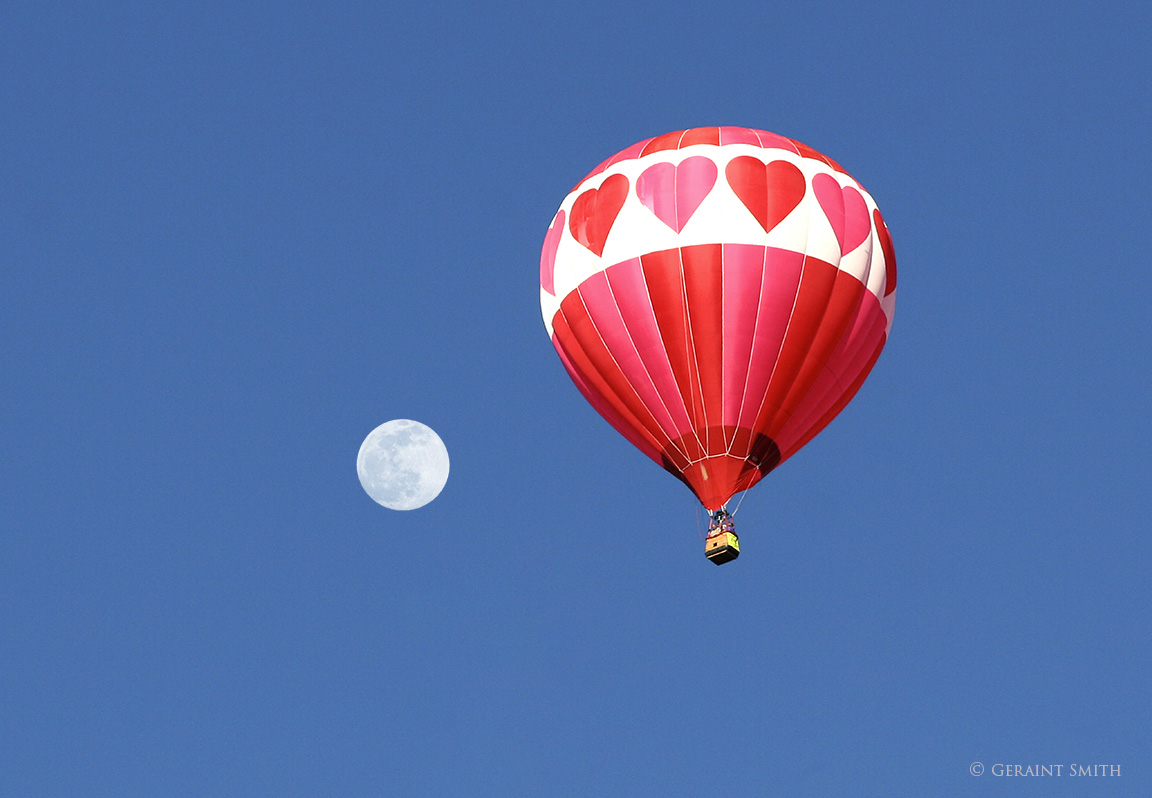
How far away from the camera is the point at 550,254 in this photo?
118 ft

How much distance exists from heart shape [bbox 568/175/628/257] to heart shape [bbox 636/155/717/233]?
13.8 inches

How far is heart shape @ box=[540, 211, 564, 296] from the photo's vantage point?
35906 mm

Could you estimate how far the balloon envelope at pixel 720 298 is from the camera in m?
34.2

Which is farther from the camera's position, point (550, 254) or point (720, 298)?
point (550, 254)

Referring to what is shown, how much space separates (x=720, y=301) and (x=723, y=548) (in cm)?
358

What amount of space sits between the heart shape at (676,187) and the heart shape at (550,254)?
1626 millimetres

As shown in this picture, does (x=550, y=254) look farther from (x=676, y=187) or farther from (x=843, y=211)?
(x=843, y=211)

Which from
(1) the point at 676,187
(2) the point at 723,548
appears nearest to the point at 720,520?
(2) the point at 723,548

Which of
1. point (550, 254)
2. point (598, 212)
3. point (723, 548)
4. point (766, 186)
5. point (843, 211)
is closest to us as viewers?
point (723, 548)

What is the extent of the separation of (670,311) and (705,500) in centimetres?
278

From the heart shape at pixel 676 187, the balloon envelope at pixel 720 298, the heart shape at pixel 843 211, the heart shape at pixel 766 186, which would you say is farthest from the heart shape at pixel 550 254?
the heart shape at pixel 843 211

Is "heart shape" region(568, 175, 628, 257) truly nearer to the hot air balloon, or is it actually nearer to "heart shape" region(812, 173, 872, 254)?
the hot air balloon

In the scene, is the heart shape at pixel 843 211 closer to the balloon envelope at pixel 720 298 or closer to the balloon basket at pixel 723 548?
the balloon envelope at pixel 720 298

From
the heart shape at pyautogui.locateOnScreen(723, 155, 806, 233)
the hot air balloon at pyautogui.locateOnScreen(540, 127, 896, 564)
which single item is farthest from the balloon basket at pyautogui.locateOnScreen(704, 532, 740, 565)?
the heart shape at pyautogui.locateOnScreen(723, 155, 806, 233)
